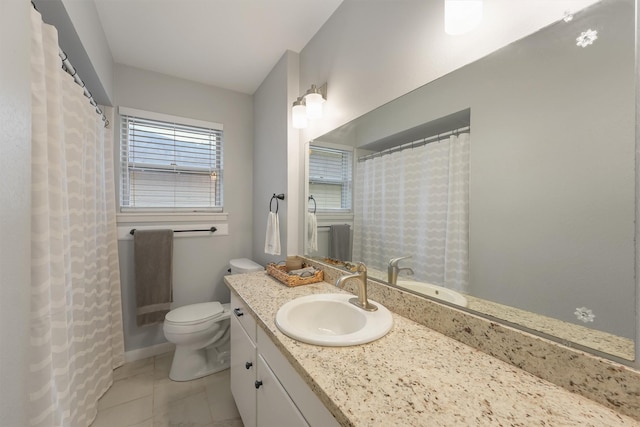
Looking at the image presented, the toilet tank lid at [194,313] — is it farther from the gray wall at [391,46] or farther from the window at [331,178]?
the gray wall at [391,46]

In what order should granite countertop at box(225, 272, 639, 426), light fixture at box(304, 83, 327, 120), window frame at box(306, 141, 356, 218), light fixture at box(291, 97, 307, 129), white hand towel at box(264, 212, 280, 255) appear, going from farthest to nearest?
white hand towel at box(264, 212, 280, 255), light fixture at box(291, 97, 307, 129), light fixture at box(304, 83, 327, 120), window frame at box(306, 141, 356, 218), granite countertop at box(225, 272, 639, 426)

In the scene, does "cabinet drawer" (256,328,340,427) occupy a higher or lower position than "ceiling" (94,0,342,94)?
lower

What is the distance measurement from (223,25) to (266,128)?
78cm

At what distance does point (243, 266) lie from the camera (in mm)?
2180

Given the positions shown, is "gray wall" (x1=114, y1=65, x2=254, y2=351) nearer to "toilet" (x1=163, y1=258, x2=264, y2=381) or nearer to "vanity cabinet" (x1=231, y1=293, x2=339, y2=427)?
"toilet" (x1=163, y1=258, x2=264, y2=381)

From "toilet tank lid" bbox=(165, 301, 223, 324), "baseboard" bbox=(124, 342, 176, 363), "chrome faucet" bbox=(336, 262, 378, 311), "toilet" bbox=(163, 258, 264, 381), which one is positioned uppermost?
"chrome faucet" bbox=(336, 262, 378, 311)

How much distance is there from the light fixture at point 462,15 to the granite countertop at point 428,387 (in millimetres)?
1039

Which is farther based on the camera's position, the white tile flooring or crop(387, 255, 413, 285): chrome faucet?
Answer: the white tile flooring

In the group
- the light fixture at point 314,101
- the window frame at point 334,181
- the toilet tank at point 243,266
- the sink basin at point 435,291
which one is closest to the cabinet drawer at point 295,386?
the sink basin at point 435,291

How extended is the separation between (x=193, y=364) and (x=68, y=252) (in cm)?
124

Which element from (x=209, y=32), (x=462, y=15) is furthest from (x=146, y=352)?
(x=462, y=15)

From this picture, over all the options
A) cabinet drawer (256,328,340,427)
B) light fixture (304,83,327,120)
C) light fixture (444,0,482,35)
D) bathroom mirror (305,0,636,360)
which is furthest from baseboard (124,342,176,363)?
light fixture (444,0,482,35)

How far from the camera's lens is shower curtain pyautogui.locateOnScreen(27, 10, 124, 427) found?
0.82m

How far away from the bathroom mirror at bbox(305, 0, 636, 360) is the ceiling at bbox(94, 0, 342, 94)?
121 centimetres
